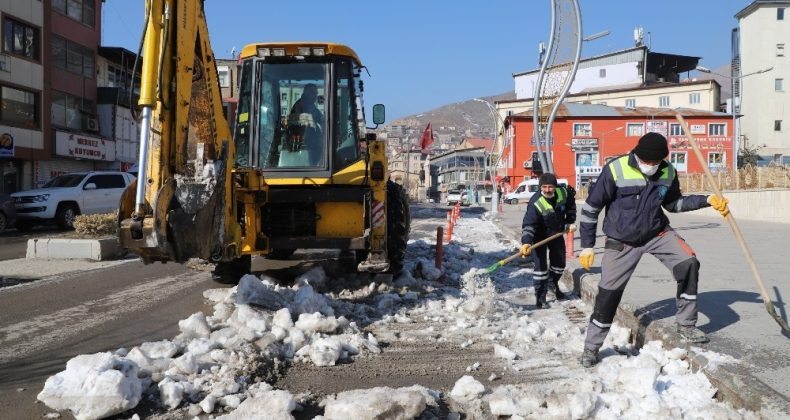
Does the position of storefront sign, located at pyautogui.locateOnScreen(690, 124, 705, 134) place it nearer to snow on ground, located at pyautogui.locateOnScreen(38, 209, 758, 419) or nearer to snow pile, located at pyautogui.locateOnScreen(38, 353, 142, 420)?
snow on ground, located at pyautogui.locateOnScreen(38, 209, 758, 419)

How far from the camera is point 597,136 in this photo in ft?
194

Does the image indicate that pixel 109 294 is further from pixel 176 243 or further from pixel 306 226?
pixel 176 243

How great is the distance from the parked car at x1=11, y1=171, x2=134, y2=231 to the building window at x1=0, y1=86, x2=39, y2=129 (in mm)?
7973

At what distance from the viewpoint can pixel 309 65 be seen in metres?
7.76

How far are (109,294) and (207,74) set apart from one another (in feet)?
10.9

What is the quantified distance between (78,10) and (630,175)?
107 ft

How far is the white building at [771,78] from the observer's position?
5934 centimetres

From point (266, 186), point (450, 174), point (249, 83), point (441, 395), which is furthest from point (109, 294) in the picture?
point (450, 174)

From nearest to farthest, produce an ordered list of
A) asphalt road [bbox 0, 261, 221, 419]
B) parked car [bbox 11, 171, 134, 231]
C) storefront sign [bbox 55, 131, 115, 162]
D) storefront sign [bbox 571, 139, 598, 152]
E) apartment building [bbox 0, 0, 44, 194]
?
1. asphalt road [bbox 0, 261, 221, 419]
2. parked car [bbox 11, 171, 134, 231]
3. apartment building [bbox 0, 0, 44, 194]
4. storefront sign [bbox 55, 131, 115, 162]
5. storefront sign [bbox 571, 139, 598, 152]

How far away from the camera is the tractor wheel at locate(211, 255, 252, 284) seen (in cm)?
789

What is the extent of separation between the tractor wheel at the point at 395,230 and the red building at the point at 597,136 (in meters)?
50.6

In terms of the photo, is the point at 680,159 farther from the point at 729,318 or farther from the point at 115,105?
the point at 729,318

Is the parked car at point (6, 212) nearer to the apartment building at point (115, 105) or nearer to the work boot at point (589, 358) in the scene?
the apartment building at point (115, 105)

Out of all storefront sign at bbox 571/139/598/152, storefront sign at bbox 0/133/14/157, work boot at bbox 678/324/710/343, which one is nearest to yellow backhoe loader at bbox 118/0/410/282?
work boot at bbox 678/324/710/343
